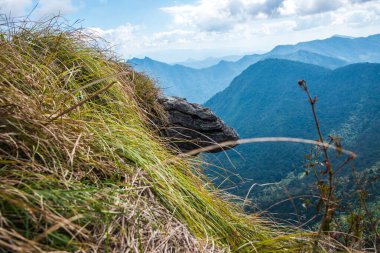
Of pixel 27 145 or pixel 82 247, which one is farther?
pixel 27 145

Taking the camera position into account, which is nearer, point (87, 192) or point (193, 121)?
point (87, 192)

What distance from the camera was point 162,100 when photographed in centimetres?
693

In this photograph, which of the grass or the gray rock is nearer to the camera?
the grass

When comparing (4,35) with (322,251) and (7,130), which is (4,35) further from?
(322,251)

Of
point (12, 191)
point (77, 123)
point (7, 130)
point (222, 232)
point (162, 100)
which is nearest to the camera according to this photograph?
point (12, 191)

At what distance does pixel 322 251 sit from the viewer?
228cm

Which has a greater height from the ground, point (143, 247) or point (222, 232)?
point (143, 247)

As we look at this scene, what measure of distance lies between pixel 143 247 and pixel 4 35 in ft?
9.65

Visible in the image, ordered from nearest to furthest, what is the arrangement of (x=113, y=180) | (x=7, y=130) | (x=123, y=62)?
(x=7, y=130), (x=113, y=180), (x=123, y=62)

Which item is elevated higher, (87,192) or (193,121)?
(87,192)

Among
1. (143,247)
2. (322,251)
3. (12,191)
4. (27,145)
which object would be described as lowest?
(322,251)

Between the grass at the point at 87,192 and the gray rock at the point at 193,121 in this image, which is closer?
the grass at the point at 87,192

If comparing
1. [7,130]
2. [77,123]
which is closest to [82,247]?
[7,130]

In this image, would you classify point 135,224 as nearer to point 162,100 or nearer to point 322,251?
point 322,251
